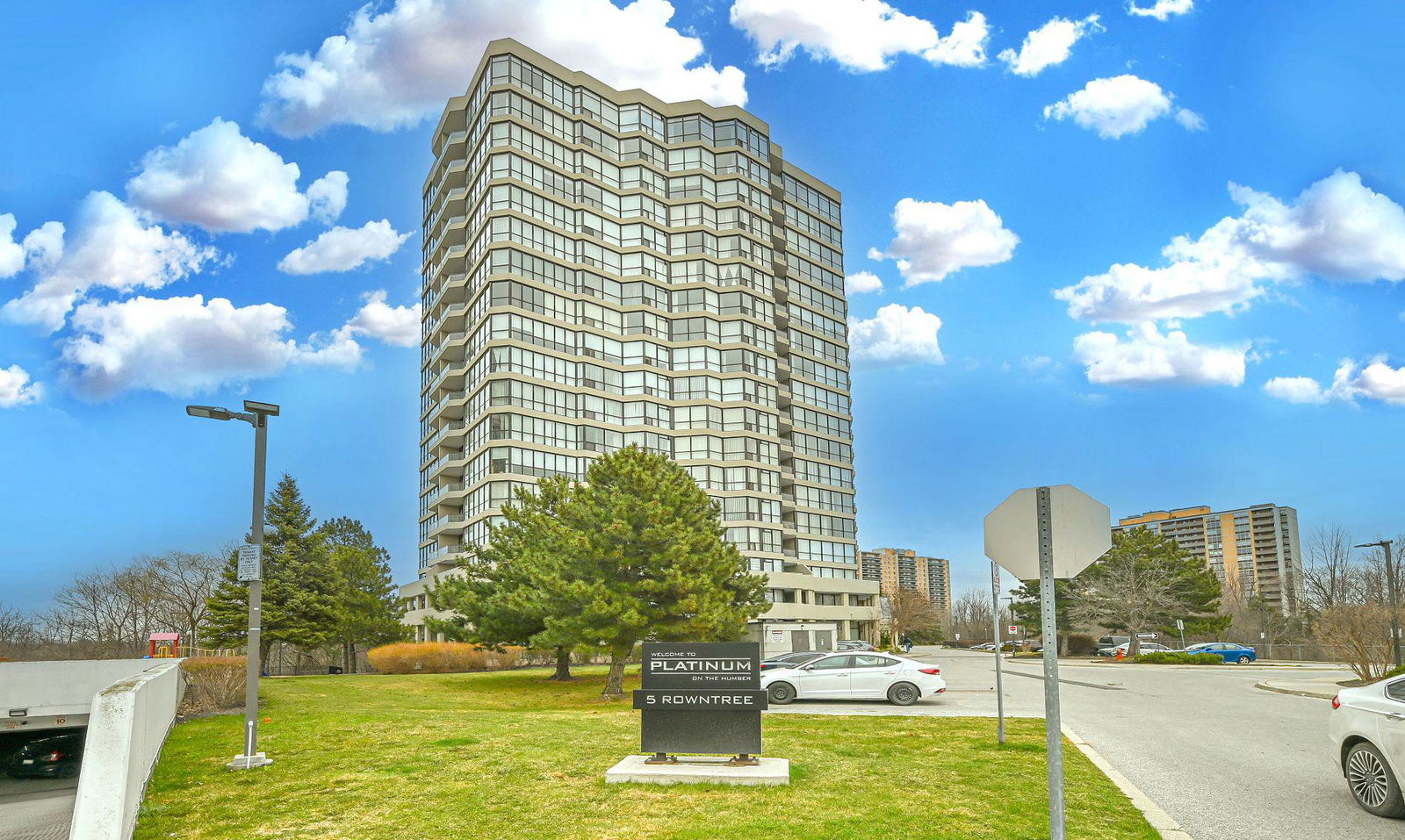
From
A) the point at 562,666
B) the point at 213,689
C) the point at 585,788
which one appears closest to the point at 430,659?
the point at 562,666

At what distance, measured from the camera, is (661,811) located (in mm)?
9844

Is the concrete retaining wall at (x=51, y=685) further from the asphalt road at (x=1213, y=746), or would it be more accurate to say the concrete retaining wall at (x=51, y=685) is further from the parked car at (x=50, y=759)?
the asphalt road at (x=1213, y=746)

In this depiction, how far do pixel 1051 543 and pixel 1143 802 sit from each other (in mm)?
5157

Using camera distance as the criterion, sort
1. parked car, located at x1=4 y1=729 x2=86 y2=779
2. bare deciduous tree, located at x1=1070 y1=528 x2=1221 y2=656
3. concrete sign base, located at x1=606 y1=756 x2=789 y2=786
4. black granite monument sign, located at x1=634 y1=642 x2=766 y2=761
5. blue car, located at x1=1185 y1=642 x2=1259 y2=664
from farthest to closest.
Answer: bare deciduous tree, located at x1=1070 y1=528 x2=1221 y2=656, blue car, located at x1=1185 y1=642 x2=1259 y2=664, parked car, located at x1=4 y1=729 x2=86 y2=779, black granite monument sign, located at x1=634 y1=642 x2=766 y2=761, concrete sign base, located at x1=606 y1=756 x2=789 y2=786

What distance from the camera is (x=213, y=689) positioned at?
2295cm

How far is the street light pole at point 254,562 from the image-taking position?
45.0 ft

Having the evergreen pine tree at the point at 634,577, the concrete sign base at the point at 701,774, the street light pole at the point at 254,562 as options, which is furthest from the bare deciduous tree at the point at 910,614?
the concrete sign base at the point at 701,774

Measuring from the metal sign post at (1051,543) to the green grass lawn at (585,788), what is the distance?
241 cm

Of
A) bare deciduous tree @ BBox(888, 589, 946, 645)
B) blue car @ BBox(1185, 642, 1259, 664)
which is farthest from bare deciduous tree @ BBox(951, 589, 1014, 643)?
blue car @ BBox(1185, 642, 1259, 664)

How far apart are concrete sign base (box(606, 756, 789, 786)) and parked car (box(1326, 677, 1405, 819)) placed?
19.7 feet

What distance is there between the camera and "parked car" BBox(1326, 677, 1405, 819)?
32.7ft

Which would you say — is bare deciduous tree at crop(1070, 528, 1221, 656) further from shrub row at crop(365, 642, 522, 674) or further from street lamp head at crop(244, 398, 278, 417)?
street lamp head at crop(244, 398, 278, 417)

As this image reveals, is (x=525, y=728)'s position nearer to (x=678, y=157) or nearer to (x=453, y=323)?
(x=453, y=323)

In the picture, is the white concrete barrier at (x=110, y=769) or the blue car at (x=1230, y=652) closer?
the white concrete barrier at (x=110, y=769)
